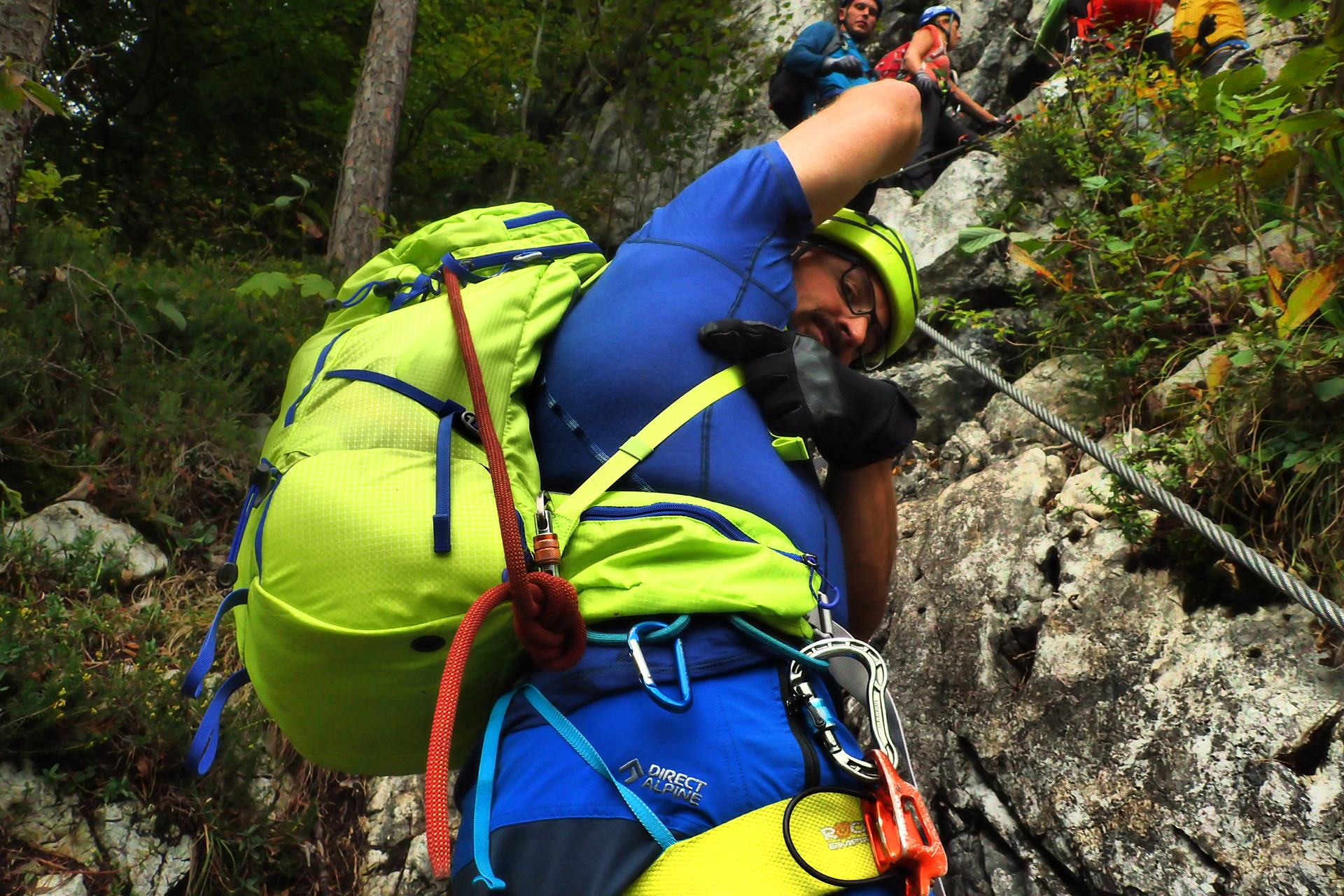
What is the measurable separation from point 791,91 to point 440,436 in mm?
6148

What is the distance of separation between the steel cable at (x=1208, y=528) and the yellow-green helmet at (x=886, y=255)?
859 mm

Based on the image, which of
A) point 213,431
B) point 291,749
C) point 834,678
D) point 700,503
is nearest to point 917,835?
point 834,678

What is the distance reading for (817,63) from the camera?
21.3ft

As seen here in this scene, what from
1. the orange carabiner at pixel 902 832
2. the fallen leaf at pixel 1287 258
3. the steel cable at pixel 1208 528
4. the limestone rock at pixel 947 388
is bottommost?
the limestone rock at pixel 947 388

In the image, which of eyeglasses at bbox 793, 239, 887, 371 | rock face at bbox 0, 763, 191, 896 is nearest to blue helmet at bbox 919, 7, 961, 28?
eyeglasses at bbox 793, 239, 887, 371

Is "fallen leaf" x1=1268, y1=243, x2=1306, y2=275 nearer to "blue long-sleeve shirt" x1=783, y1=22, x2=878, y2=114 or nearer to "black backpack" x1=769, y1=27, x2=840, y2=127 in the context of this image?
"blue long-sleeve shirt" x1=783, y1=22, x2=878, y2=114

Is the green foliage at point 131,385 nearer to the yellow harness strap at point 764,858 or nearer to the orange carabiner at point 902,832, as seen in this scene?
the yellow harness strap at point 764,858

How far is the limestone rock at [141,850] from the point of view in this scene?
3.03 meters

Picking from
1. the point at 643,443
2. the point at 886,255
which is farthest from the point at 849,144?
the point at 643,443

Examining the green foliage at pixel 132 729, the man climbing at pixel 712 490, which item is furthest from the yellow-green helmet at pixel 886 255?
the green foliage at pixel 132 729

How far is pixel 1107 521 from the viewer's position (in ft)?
9.39

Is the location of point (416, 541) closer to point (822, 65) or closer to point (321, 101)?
point (822, 65)

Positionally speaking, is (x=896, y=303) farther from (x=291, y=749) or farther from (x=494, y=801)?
(x=291, y=749)

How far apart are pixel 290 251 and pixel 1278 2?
352 inches
